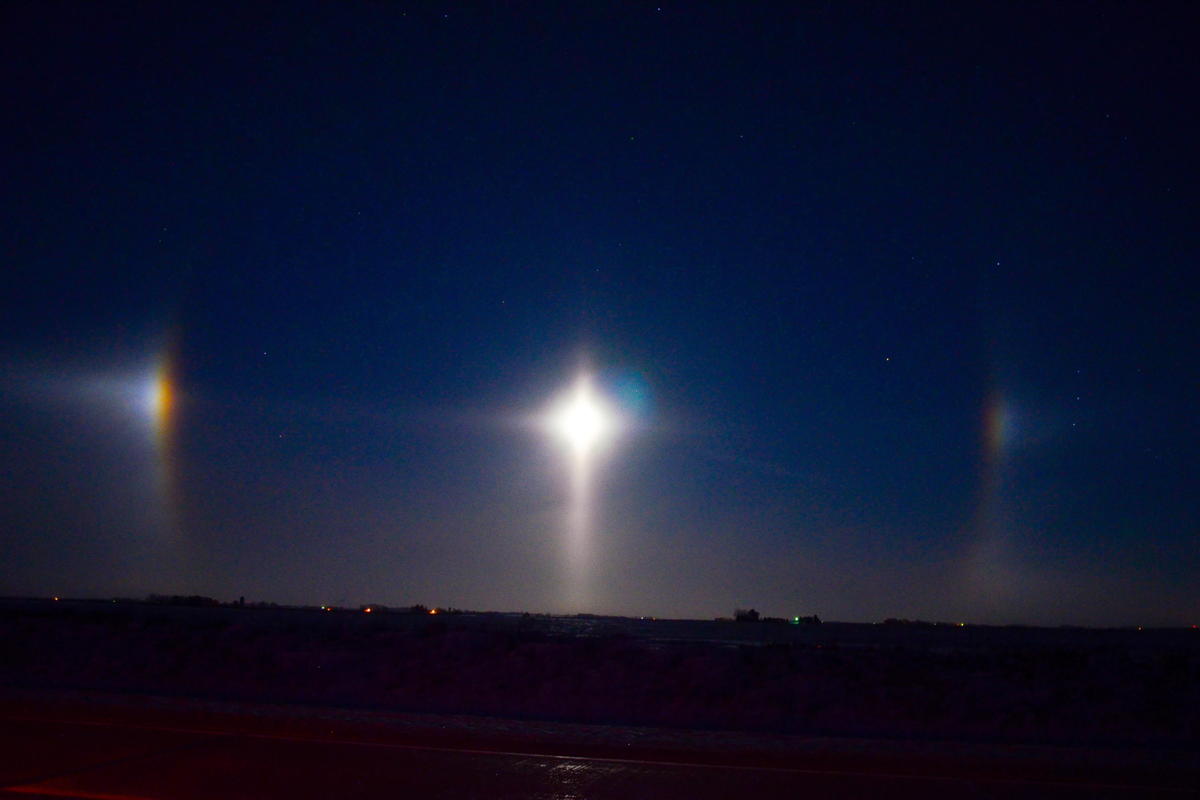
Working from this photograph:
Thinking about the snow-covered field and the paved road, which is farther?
the snow-covered field

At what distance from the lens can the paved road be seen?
1059 cm

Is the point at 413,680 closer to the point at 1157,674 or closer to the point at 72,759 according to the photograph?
the point at 72,759

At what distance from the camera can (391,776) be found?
11.4 meters

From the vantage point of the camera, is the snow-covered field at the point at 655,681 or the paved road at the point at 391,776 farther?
the snow-covered field at the point at 655,681

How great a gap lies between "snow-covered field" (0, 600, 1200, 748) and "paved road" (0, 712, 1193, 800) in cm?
649

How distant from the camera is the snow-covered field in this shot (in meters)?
21.4

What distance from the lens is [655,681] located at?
1021 inches

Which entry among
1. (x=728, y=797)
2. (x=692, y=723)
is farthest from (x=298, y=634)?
(x=728, y=797)

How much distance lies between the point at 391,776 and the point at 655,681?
15.2m

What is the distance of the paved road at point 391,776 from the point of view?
34.8 feet

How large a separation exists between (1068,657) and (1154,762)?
22.3m

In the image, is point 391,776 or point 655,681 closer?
point 391,776

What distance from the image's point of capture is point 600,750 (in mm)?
13602

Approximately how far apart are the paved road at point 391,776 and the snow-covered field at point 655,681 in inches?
256
